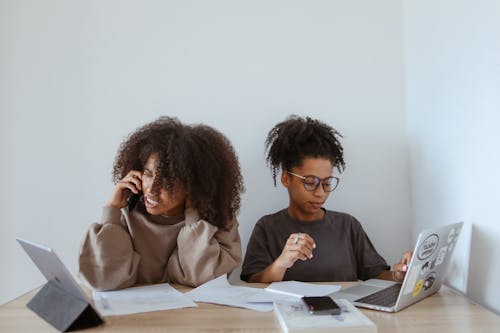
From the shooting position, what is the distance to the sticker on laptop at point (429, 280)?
891mm

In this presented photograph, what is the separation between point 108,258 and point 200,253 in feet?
0.68

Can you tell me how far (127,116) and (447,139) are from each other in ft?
2.99

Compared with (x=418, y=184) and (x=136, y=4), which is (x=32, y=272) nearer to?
(x=136, y=4)

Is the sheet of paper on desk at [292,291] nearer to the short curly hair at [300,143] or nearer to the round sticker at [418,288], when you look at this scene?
the round sticker at [418,288]

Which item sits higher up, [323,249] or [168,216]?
[168,216]

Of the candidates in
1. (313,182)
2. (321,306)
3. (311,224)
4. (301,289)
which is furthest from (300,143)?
(321,306)

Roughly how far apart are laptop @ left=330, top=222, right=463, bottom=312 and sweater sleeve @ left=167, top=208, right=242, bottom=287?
0.28 meters

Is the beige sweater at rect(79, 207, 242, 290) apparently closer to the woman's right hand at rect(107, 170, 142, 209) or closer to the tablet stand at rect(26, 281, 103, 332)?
the woman's right hand at rect(107, 170, 142, 209)

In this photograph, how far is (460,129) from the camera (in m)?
1.03

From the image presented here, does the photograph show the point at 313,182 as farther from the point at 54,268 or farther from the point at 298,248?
the point at 54,268

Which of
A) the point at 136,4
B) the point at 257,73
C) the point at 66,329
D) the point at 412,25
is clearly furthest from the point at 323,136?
the point at 66,329

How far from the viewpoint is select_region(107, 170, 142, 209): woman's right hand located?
108 centimetres

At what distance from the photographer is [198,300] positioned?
0.91 meters

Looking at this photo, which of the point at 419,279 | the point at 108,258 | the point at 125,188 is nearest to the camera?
the point at 419,279
